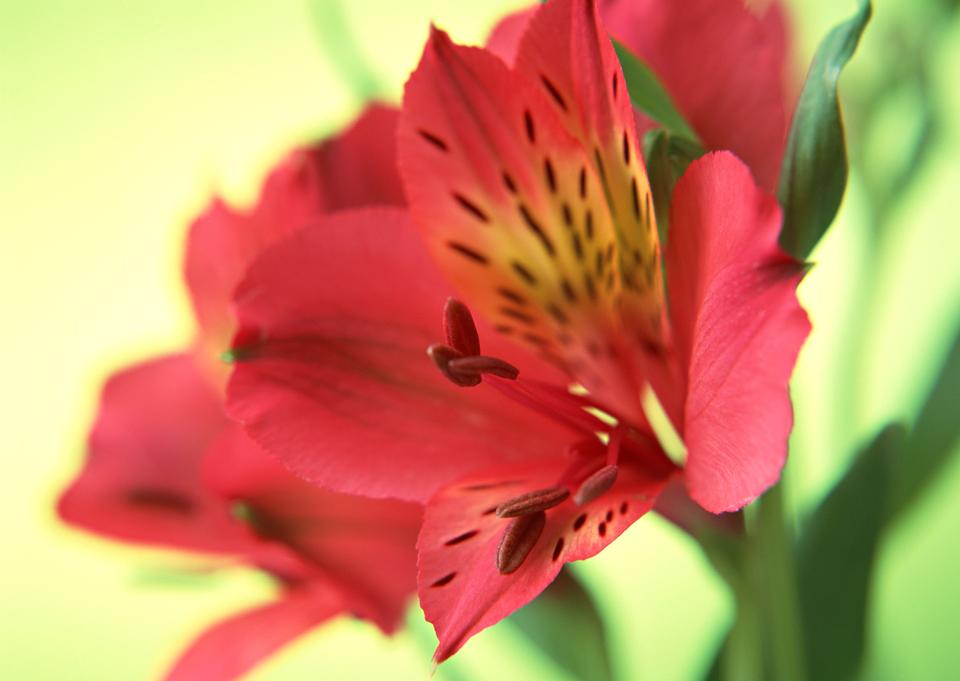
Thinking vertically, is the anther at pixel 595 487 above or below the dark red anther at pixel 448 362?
below

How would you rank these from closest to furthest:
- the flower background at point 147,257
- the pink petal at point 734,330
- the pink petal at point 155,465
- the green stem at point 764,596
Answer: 1. the pink petal at point 734,330
2. the green stem at point 764,596
3. the pink petal at point 155,465
4. the flower background at point 147,257

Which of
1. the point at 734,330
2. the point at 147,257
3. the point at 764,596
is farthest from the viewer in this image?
the point at 147,257

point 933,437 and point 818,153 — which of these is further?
point 933,437

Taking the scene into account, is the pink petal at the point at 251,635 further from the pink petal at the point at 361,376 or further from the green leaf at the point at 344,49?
the green leaf at the point at 344,49

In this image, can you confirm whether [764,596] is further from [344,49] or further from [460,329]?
[344,49]

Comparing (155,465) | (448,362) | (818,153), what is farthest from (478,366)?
(155,465)

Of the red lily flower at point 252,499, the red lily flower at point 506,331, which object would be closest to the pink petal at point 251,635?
the red lily flower at point 252,499

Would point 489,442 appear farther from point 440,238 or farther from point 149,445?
point 149,445

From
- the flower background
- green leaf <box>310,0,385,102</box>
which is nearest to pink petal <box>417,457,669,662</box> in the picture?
green leaf <box>310,0,385,102</box>
